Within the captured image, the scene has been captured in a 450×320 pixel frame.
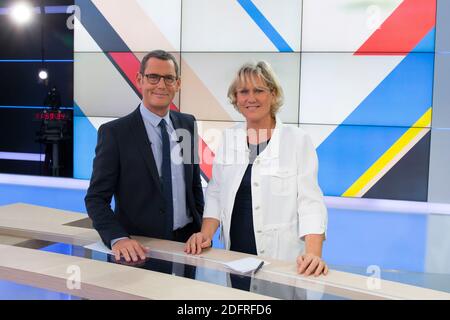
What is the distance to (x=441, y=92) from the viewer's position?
16.0ft

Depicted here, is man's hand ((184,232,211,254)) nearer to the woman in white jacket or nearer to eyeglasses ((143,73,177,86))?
the woman in white jacket

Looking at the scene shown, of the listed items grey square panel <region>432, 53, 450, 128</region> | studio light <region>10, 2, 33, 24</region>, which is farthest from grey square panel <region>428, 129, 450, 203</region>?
studio light <region>10, 2, 33, 24</region>

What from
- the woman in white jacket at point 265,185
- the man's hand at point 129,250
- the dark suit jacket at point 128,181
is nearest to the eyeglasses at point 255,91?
the woman in white jacket at point 265,185

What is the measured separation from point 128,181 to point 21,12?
5551 millimetres

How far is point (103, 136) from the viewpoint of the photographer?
170cm

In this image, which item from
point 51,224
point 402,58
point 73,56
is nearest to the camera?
point 51,224

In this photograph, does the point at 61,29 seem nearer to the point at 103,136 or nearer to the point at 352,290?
the point at 103,136

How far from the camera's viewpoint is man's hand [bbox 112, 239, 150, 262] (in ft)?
4.74

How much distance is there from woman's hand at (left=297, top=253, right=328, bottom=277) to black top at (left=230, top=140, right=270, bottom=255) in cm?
33

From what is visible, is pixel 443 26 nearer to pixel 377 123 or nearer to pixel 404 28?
pixel 404 28

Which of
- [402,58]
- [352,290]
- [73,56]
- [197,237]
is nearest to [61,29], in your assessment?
[73,56]

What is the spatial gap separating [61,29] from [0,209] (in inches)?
178

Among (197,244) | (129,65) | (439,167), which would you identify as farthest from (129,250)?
(129,65)

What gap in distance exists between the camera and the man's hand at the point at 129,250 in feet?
4.74
